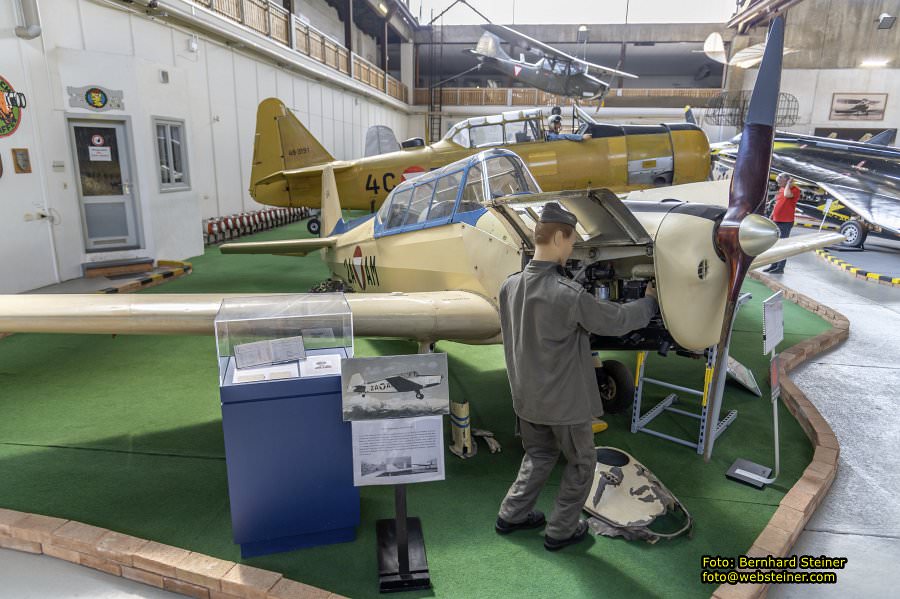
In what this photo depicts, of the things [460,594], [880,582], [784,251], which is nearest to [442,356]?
[460,594]

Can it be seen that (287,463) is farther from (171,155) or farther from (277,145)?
(277,145)

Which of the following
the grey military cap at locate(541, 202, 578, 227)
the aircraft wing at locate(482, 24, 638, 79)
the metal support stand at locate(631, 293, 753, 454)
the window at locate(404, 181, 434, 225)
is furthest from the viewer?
the aircraft wing at locate(482, 24, 638, 79)

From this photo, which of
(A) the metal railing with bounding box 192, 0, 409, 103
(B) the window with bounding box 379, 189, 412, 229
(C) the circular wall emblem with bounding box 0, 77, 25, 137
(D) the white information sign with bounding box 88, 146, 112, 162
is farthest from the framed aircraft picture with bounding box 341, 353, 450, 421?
(A) the metal railing with bounding box 192, 0, 409, 103

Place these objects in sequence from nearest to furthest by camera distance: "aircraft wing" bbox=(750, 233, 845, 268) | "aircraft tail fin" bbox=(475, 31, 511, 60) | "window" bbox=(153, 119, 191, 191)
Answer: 1. "aircraft wing" bbox=(750, 233, 845, 268)
2. "window" bbox=(153, 119, 191, 191)
3. "aircraft tail fin" bbox=(475, 31, 511, 60)

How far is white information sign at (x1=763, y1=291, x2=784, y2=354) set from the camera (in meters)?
3.78

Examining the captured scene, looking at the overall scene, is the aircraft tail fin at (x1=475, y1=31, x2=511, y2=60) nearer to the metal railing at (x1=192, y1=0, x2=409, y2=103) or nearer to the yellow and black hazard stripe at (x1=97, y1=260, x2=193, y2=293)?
the metal railing at (x1=192, y1=0, x2=409, y2=103)

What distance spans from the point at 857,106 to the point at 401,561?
3086 cm

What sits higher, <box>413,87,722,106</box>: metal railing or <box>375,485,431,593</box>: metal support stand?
<box>413,87,722,106</box>: metal railing

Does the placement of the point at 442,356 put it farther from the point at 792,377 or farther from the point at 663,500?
the point at 792,377

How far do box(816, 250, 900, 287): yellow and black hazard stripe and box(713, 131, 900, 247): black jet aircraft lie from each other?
106cm

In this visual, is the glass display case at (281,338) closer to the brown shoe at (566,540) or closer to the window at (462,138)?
the brown shoe at (566,540)

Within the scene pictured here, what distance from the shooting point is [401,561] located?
8.68 ft

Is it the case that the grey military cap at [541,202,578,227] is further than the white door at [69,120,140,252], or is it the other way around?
the white door at [69,120,140,252]

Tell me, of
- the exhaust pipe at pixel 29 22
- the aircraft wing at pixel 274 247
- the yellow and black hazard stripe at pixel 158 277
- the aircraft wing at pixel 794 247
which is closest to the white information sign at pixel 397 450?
the aircraft wing at pixel 794 247
